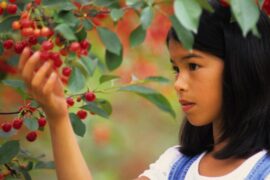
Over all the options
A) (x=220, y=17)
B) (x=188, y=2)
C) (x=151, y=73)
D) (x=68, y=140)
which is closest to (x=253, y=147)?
(x=220, y=17)

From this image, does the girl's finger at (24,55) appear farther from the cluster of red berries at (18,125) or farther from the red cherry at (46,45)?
the cluster of red berries at (18,125)

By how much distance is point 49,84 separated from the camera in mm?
1166

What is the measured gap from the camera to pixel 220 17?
1487 mm

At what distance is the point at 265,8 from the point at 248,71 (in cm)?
15

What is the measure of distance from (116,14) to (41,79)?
16cm

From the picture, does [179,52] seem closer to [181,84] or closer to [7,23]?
[181,84]

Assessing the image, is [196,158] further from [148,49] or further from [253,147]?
[148,49]

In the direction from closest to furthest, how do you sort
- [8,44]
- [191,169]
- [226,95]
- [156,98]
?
[156,98] → [8,44] → [226,95] → [191,169]

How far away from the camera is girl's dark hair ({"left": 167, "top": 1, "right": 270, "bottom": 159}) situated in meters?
1.48

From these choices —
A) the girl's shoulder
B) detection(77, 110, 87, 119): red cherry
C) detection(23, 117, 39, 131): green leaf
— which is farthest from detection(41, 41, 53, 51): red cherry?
the girl's shoulder

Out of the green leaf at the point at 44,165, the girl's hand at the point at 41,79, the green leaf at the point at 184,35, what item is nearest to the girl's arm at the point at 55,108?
the girl's hand at the point at 41,79

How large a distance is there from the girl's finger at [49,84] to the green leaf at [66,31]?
0.22 feet

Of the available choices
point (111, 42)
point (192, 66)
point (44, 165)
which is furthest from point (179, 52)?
point (44, 165)

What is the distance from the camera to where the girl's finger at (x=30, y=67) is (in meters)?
1.14
